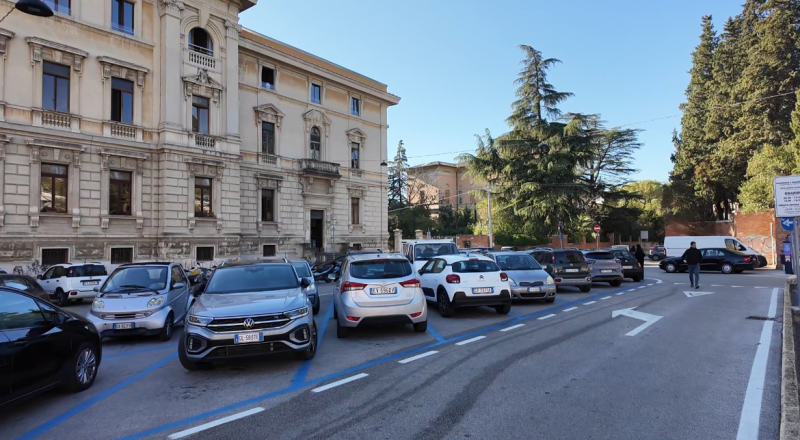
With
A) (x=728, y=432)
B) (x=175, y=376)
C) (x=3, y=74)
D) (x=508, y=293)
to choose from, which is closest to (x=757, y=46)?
(x=508, y=293)

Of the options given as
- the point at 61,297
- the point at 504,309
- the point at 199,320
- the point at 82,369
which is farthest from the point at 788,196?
the point at 61,297

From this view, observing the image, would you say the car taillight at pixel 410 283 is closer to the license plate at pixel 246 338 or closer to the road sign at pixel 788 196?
the license plate at pixel 246 338

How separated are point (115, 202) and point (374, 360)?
22645mm

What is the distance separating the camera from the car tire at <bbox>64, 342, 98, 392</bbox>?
5.97m

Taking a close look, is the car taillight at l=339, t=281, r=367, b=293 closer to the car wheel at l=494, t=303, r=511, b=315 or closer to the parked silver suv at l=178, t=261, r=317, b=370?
the parked silver suv at l=178, t=261, r=317, b=370

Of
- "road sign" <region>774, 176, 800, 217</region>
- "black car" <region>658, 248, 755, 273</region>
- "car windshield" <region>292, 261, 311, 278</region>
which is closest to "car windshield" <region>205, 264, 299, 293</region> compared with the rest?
"car windshield" <region>292, 261, 311, 278</region>

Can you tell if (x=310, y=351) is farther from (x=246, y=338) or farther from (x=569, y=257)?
(x=569, y=257)

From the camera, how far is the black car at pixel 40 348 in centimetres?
488

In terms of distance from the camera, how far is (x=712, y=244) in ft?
107

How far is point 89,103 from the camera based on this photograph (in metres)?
23.5

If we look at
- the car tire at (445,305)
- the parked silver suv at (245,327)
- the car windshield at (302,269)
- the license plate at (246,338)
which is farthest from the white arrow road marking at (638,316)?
the car windshield at (302,269)

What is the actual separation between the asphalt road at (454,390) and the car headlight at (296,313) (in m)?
0.80

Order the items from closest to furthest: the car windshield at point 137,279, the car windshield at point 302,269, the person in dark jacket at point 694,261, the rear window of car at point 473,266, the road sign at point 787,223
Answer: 1. the car windshield at point 137,279
2. the rear window of car at point 473,266
3. the road sign at point 787,223
4. the car windshield at point 302,269
5. the person in dark jacket at point 694,261

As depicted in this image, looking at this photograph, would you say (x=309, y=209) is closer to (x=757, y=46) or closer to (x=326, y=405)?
(x=326, y=405)
